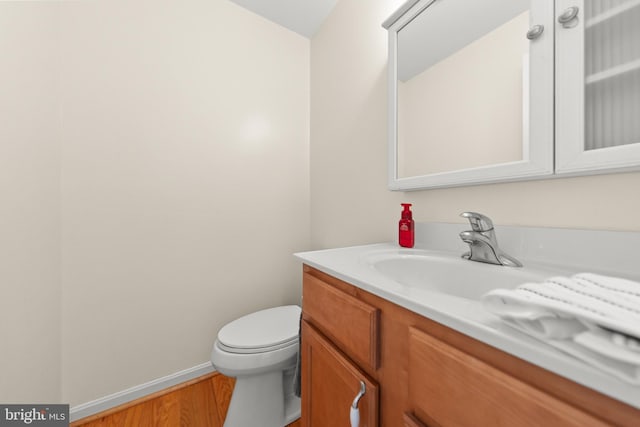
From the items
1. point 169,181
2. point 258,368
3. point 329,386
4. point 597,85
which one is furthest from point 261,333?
point 597,85

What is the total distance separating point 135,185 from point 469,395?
1445mm

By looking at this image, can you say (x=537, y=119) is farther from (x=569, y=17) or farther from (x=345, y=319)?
(x=345, y=319)

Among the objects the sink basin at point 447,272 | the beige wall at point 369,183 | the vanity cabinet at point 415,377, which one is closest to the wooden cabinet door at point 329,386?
the vanity cabinet at point 415,377

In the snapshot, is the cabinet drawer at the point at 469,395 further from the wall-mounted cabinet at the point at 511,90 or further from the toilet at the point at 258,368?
the toilet at the point at 258,368

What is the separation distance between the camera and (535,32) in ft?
1.91

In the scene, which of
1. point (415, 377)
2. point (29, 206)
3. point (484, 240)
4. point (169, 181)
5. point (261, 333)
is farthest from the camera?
point (169, 181)

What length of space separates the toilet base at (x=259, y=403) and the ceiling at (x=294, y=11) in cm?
199

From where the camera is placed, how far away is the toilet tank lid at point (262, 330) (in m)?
1.01

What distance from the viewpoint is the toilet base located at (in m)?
1.00

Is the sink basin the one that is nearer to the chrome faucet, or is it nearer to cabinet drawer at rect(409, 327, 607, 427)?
the chrome faucet

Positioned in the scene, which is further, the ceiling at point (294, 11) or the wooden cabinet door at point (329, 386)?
the ceiling at point (294, 11)

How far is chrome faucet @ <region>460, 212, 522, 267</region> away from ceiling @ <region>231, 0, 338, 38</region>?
150cm

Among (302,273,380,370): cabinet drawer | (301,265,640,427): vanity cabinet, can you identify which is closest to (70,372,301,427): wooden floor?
(301,265,640,427): vanity cabinet

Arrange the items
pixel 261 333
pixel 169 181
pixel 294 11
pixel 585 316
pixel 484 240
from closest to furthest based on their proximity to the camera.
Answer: pixel 585 316 < pixel 484 240 < pixel 261 333 < pixel 169 181 < pixel 294 11
